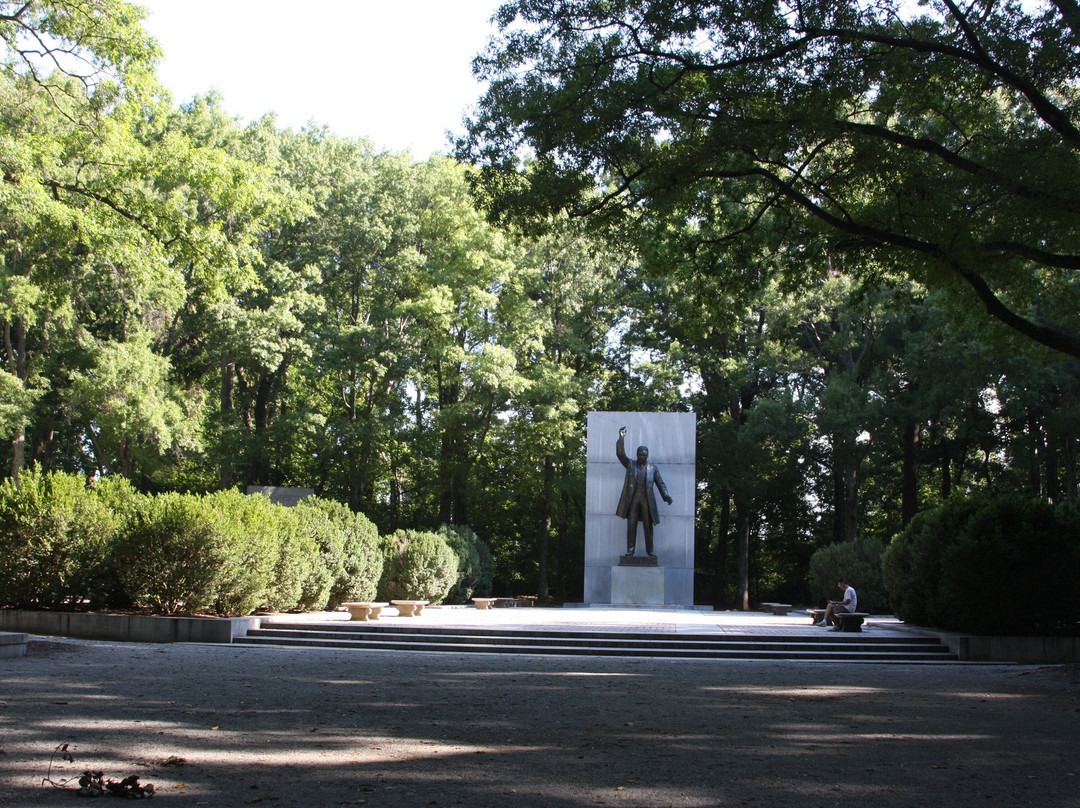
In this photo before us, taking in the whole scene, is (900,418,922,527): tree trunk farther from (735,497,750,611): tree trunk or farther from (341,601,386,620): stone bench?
(341,601,386,620): stone bench

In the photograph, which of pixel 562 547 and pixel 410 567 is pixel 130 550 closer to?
pixel 410 567

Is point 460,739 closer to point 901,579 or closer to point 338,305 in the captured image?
point 901,579

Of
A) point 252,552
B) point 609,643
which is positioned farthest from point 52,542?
point 609,643

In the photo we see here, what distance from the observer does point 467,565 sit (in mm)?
25172

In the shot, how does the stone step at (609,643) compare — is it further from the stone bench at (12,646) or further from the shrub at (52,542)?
the stone bench at (12,646)

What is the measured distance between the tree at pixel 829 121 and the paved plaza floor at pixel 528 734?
464 cm

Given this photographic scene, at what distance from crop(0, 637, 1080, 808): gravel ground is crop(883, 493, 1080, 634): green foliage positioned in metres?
2.05

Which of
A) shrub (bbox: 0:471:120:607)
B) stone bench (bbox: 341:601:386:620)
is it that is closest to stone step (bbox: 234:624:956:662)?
stone bench (bbox: 341:601:386:620)

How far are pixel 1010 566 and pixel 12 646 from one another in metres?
12.3

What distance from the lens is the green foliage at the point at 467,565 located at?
2483 centimetres

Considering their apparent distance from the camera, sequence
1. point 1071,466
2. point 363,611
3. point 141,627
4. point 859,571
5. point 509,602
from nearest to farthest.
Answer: point 141,627 → point 363,611 → point 859,571 → point 1071,466 → point 509,602

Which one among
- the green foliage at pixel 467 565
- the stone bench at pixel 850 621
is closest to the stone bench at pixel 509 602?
the green foliage at pixel 467 565

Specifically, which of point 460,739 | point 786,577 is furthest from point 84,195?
point 786,577

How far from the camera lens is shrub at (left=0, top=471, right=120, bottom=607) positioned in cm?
1372
